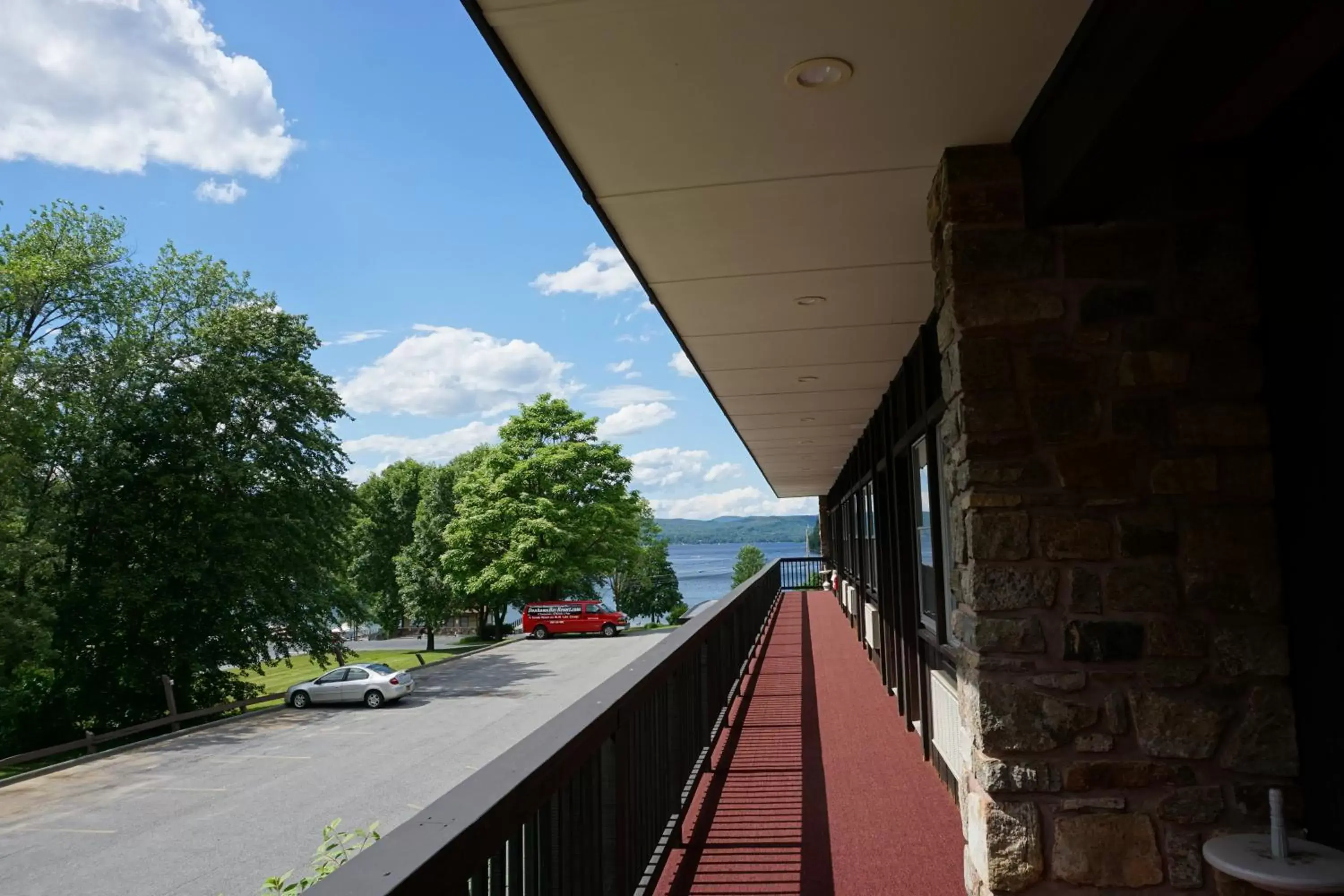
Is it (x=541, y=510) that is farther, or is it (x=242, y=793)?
(x=541, y=510)

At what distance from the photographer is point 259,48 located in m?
44.5

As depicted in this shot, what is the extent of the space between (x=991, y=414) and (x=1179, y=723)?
0.96 m

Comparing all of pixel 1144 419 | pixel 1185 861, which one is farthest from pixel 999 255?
pixel 1185 861

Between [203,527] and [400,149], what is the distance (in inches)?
402

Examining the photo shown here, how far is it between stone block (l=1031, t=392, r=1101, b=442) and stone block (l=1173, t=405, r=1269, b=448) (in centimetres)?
22

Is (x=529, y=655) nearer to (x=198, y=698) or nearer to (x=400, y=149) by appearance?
(x=198, y=698)

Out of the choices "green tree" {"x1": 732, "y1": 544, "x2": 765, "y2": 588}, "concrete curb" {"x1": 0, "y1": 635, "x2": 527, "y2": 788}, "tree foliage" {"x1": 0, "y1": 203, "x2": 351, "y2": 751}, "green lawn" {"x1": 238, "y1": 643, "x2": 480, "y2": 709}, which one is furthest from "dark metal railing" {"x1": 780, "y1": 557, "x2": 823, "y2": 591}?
"green tree" {"x1": 732, "y1": 544, "x2": 765, "y2": 588}

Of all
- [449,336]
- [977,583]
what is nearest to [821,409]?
[977,583]

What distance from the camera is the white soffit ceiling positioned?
1.97 meters

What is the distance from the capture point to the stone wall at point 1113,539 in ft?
7.98

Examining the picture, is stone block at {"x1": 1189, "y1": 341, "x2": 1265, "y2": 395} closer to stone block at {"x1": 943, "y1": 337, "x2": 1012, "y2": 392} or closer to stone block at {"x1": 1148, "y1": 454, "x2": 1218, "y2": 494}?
stone block at {"x1": 1148, "y1": 454, "x2": 1218, "y2": 494}

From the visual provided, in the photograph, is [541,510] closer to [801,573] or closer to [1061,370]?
[801,573]

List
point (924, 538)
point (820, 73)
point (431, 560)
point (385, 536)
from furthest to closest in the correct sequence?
point (385, 536) < point (431, 560) < point (924, 538) < point (820, 73)

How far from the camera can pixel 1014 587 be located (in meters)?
2.53
